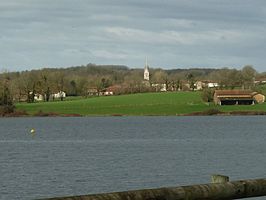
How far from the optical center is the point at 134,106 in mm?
139125

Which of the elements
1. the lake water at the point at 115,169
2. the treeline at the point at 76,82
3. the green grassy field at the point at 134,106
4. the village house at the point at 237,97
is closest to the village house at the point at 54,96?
the treeline at the point at 76,82

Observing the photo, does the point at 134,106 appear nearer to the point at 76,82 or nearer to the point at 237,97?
the point at 237,97

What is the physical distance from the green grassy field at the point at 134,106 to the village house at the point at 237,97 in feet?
9.95

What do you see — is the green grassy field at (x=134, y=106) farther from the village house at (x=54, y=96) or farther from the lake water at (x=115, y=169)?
the lake water at (x=115, y=169)

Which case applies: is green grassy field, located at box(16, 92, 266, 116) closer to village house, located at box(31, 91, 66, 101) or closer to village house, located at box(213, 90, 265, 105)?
village house, located at box(213, 90, 265, 105)

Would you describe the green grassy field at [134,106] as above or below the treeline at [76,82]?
below

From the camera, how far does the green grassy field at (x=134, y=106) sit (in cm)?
13612

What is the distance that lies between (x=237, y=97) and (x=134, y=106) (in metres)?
26.2

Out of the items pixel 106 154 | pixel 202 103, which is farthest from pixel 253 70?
pixel 106 154

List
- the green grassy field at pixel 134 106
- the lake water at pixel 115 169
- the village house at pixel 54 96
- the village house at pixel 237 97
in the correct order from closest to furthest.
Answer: the lake water at pixel 115 169 < the green grassy field at pixel 134 106 < the village house at pixel 237 97 < the village house at pixel 54 96

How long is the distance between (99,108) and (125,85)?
4369cm

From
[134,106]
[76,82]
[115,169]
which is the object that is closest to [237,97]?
[134,106]

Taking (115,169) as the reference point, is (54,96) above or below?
above

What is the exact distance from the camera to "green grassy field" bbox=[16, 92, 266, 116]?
136125mm
